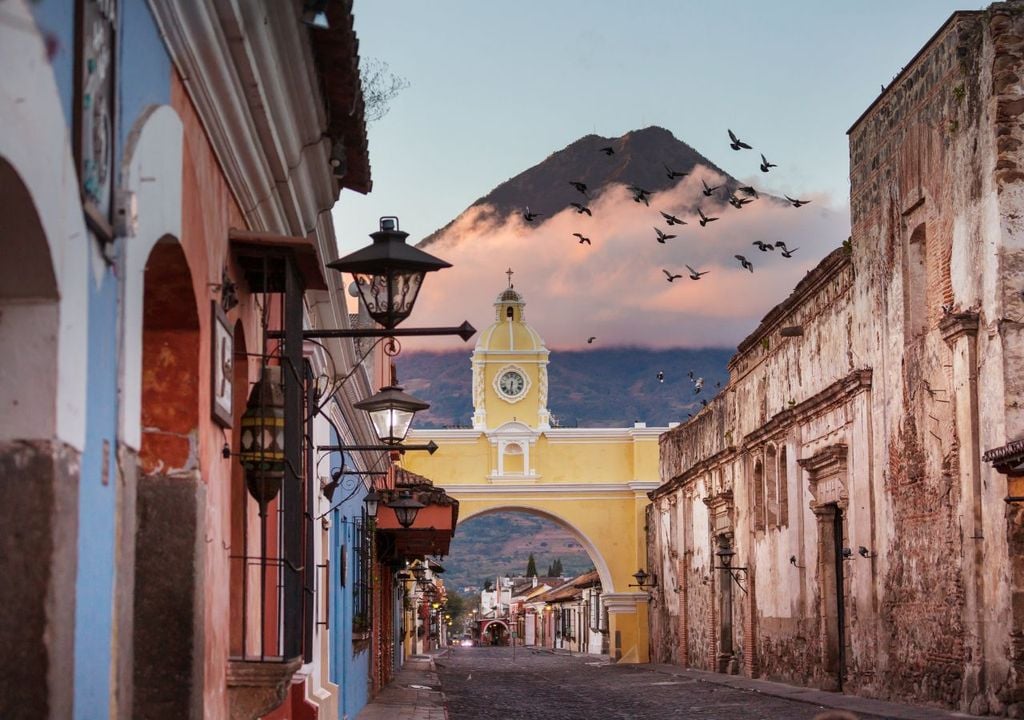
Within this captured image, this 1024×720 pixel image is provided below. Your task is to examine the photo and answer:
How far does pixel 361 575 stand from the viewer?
21.6 meters

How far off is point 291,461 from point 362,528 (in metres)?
14.2

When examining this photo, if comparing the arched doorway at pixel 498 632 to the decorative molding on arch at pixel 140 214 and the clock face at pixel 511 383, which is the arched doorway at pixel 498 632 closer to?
the clock face at pixel 511 383

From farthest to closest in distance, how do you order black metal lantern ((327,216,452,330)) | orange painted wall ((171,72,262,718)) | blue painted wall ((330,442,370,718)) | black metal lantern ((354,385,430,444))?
blue painted wall ((330,442,370,718)) < black metal lantern ((354,385,430,444)) < black metal lantern ((327,216,452,330)) < orange painted wall ((171,72,262,718))

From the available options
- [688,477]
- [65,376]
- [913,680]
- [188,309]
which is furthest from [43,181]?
[688,477]

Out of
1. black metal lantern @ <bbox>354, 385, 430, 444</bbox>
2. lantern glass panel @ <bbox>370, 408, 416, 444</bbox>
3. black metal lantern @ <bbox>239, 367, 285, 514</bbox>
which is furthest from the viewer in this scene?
lantern glass panel @ <bbox>370, 408, 416, 444</bbox>

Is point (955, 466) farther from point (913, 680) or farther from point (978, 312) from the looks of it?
point (913, 680)

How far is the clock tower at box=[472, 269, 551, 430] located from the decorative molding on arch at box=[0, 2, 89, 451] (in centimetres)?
4333

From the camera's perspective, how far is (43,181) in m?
3.43

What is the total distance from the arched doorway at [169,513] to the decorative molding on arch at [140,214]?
234 mm

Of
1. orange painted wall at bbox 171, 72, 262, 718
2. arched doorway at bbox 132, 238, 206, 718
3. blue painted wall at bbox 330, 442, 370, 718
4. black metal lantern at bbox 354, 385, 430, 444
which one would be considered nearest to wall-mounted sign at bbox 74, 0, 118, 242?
arched doorway at bbox 132, 238, 206, 718

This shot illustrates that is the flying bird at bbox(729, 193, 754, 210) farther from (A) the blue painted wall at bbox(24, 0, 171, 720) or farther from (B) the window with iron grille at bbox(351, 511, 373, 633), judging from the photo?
(A) the blue painted wall at bbox(24, 0, 171, 720)

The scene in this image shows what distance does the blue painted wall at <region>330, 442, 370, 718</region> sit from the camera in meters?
15.7

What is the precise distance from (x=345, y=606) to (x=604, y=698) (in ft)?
24.5

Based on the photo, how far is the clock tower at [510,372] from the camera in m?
50.6
